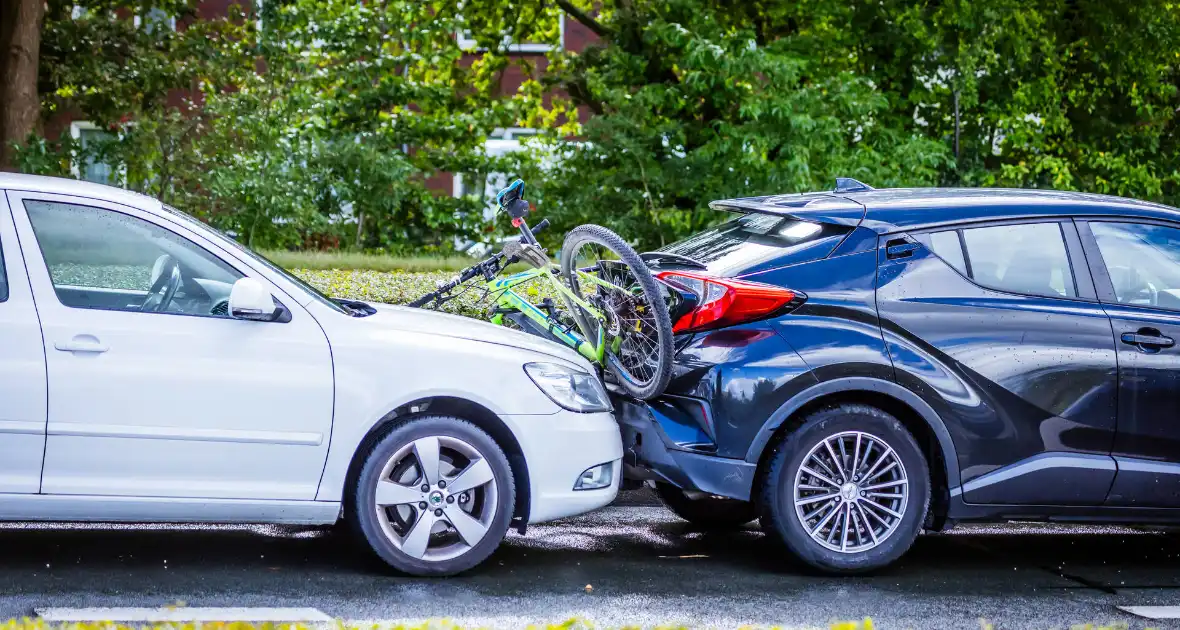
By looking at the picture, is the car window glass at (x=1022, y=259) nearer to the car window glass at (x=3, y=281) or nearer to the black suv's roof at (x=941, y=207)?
the black suv's roof at (x=941, y=207)

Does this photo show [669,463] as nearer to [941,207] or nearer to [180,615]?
[941,207]

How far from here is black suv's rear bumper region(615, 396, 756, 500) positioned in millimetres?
5984

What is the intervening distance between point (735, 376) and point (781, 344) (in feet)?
0.76

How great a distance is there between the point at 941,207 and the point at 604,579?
2.17 meters

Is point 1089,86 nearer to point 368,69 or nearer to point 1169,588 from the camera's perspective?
point 368,69

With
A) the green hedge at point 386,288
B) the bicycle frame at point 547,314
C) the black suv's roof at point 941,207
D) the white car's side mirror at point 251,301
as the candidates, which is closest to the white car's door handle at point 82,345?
the white car's side mirror at point 251,301

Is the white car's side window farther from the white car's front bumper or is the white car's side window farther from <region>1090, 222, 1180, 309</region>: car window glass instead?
<region>1090, 222, 1180, 309</region>: car window glass

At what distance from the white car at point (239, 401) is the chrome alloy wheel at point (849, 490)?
885mm

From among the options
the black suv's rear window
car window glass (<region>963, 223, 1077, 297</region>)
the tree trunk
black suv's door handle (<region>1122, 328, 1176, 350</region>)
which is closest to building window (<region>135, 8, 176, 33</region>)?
the tree trunk

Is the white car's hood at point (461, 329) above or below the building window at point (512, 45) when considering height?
below

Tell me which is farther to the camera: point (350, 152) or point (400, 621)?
point (350, 152)

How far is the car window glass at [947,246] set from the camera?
627 cm

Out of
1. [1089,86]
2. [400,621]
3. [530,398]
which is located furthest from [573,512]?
[1089,86]

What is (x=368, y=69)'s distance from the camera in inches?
717
